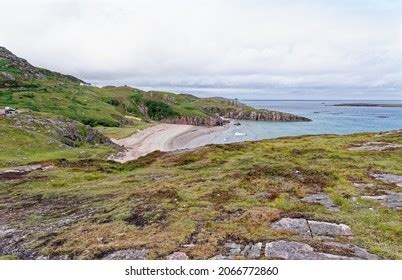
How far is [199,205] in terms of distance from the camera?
82.6ft

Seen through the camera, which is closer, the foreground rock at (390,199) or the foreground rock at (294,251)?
the foreground rock at (294,251)

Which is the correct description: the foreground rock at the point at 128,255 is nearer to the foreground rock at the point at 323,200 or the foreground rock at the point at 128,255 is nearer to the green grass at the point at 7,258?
the green grass at the point at 7,258

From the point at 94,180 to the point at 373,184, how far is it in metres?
28.5

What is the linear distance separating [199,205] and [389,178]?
17.5m

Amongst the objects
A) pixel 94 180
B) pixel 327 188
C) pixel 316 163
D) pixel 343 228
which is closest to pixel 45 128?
pixel 94 180

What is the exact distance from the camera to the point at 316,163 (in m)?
40.0

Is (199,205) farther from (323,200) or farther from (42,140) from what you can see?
(42,140)

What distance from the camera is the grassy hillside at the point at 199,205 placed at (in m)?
19.0

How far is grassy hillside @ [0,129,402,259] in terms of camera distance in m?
19.0

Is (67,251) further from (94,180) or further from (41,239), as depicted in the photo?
(94,180)

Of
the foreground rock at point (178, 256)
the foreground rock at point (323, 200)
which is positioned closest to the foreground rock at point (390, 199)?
the foreground rock at point (323, 200)

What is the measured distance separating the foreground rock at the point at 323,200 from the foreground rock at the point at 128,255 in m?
12.5

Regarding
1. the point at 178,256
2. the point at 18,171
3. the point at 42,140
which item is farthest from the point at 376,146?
the point at 42,140

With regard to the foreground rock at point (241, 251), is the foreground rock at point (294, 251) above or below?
above
